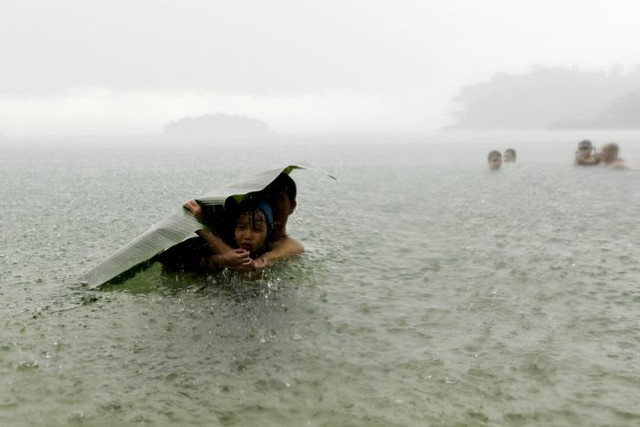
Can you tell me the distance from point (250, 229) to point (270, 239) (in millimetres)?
925

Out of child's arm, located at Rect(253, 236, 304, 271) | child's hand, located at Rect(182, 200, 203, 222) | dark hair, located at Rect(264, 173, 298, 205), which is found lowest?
child's arm, located at Rect(253, 236, 304, 271)

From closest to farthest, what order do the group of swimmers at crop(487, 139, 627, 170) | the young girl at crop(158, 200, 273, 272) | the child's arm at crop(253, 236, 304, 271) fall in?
the young girl at crop(158, 200, 273, 272), the child's arm at crop(253, 236, 304, 271), the group of swimmers at crop(487, 139, 627, 170)

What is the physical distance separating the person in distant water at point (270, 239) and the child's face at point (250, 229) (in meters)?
0.20

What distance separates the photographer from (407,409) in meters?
4.68

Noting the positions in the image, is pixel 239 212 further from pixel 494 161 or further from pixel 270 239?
pixel 494 161

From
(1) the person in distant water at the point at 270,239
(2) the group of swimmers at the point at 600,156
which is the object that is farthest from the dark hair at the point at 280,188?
(2) the group of swimmers at the point at 600,156

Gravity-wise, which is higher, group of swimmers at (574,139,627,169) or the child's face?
group of swimmers at (574,139,627,169)

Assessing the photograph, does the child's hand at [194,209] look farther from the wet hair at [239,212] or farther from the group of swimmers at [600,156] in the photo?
the group of swimmers at [600,156]

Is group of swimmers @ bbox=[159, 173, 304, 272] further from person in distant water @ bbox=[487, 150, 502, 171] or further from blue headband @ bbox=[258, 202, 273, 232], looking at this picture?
person in distant water @ bbox=[487, 150, 502, 171]

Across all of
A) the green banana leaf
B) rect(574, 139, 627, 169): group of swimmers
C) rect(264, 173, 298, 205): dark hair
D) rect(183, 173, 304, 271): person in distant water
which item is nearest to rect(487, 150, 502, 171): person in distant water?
rect(574, 139, 627, 169): group of swimmers

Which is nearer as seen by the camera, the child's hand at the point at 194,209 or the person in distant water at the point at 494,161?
the child's hand at the point at 194,209

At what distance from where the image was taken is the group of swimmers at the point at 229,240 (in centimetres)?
850

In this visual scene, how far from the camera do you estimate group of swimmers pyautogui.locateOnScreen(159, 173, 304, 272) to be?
8.50 metres

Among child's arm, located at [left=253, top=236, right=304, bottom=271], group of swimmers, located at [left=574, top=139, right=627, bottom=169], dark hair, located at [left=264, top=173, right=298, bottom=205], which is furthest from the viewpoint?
group of swimmers, located at [left=574, top=139, right=627, bottom=169]
